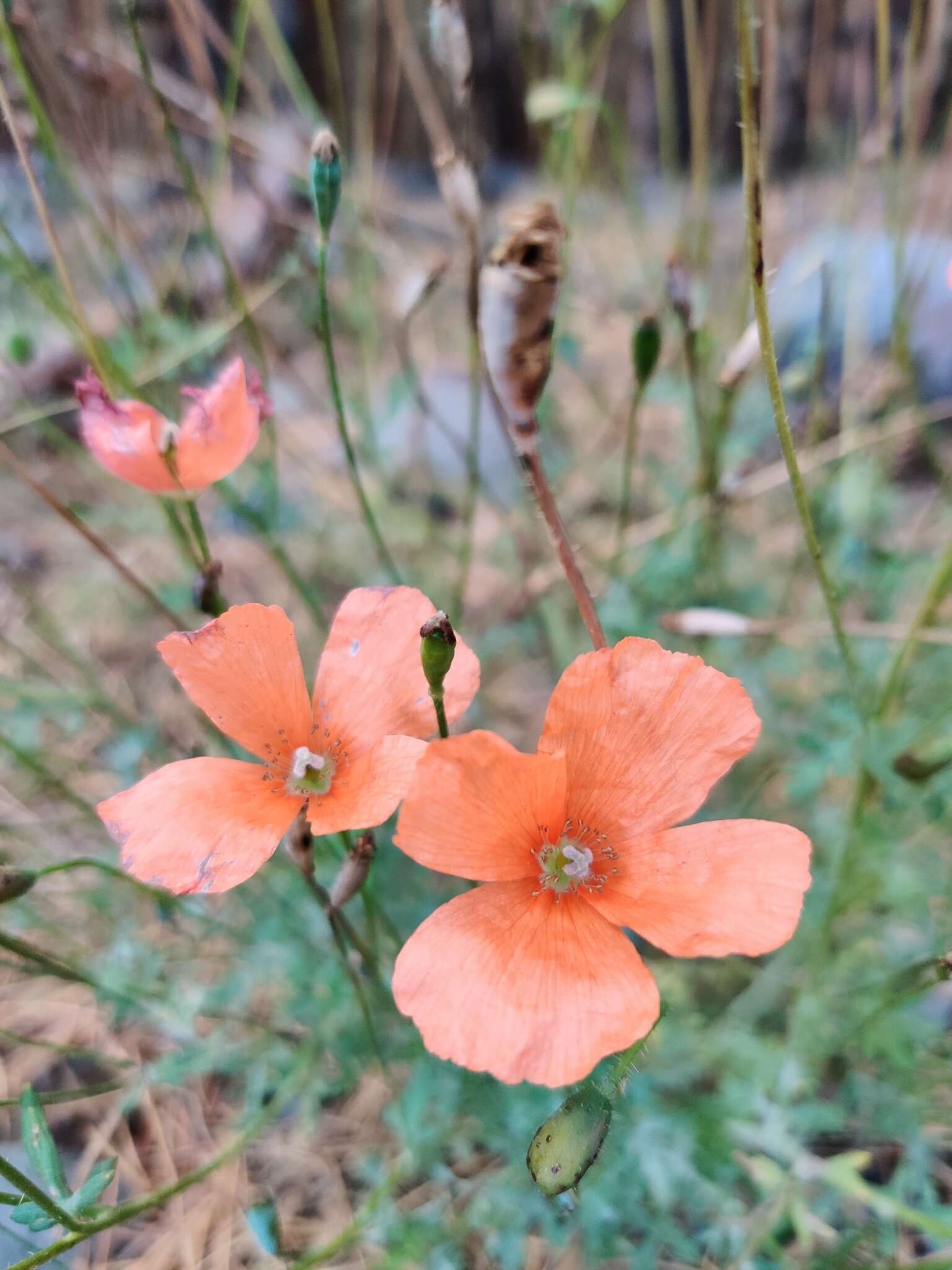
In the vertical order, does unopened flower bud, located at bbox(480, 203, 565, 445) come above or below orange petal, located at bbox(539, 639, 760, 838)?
above

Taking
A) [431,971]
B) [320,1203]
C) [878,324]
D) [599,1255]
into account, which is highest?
[431,971]

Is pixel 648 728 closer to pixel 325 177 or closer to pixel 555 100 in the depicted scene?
pixel 325 177

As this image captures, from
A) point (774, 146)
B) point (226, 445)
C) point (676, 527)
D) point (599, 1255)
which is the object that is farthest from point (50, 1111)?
point (774, 146)

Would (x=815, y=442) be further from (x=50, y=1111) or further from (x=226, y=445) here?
(x=50, y=1111)

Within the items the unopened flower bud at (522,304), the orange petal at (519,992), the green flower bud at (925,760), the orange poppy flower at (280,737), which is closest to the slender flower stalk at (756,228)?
the unopened flower bud at (522,304)

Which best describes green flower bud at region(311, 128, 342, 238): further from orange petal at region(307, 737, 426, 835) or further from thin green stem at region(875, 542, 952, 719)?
thin green stem at region(875, 542, 952, 719)

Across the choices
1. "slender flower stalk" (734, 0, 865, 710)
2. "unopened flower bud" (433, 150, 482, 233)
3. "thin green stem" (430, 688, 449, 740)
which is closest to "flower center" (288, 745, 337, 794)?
"thin green stem" (430, 688, 449, 740)
